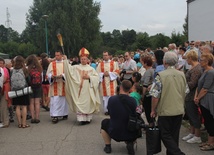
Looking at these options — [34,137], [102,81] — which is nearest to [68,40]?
[102,81]

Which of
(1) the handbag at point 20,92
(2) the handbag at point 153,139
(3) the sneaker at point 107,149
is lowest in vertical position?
(3) the sneaker at point 107,149

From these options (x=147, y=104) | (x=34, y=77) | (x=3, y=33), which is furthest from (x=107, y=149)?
(x=3, y=33)

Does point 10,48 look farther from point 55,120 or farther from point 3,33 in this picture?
point 55,120

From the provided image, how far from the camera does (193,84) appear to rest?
5.75m

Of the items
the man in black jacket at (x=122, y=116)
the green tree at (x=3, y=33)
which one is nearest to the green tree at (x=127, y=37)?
the green tree at (x=3, y=33)

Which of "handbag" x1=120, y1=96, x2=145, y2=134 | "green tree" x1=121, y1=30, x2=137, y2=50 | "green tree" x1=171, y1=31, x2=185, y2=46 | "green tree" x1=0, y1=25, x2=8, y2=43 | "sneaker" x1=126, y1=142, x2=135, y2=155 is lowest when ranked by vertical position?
"sneaker" x1=126, y1=142, x2=135, y2=155

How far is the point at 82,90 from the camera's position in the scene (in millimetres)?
8094

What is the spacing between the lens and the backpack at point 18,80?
7.57m

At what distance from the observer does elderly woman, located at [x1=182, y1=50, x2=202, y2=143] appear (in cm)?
571

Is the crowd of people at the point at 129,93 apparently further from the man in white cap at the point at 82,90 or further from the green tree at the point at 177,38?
the green tree at the point at 177,38

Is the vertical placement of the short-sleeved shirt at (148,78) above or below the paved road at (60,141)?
above

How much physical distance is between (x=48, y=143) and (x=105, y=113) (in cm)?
329

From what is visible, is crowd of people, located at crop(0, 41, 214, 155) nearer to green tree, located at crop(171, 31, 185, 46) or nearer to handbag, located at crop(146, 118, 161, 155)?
handbag, located at crop(146, 118, 161, 155)

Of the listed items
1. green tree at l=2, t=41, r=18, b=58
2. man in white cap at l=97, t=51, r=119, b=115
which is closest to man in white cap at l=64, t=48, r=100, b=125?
man in white cap at l=97, t=51, r=119, b=115
